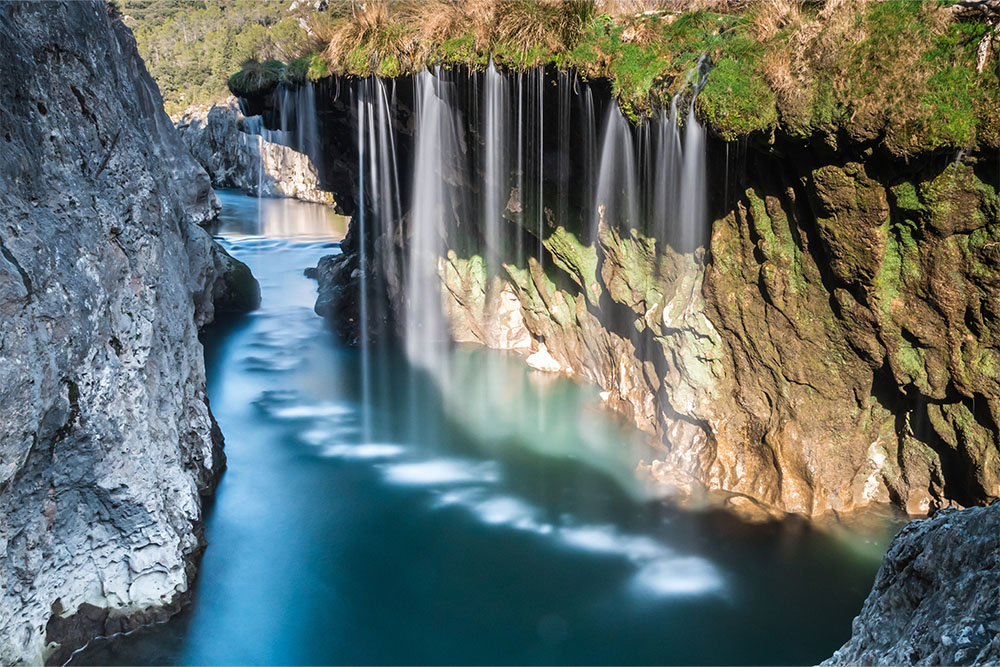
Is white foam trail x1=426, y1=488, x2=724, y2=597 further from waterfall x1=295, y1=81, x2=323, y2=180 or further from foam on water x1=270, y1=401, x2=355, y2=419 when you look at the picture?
waterfall x1=295, y1=81, x2=323, y2=180

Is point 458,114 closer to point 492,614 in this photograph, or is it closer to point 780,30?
point 780,30

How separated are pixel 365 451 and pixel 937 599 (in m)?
12.2

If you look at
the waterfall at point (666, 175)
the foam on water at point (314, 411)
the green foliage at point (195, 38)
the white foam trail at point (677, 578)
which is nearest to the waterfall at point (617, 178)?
the waterfall at point (666, 175)

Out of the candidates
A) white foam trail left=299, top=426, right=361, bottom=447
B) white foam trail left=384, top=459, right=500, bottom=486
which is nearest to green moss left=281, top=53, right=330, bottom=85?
white foam trail left=299, top=426, right=361, bottom=447

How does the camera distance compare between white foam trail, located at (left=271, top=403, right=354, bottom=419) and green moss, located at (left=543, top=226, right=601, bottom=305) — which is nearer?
green moss, located at (left=543, top=226, right=601, bottom=305)

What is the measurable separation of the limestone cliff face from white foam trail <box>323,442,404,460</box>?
3.36 metres

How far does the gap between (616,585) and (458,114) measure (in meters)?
9.90

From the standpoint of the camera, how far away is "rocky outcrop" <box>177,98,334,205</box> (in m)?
51.3

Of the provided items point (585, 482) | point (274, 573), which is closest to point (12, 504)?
point (274, 573)

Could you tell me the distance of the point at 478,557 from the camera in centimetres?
1107

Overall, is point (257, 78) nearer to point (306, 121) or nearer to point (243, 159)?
point (306, 121)

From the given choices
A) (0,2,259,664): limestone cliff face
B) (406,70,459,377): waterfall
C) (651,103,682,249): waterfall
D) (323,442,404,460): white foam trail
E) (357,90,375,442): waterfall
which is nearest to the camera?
(0,2,259,664): limestone cliff face

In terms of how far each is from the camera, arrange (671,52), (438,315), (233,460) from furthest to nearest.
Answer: (438,315)
(233,460)
(671,52)

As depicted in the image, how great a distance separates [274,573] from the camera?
10750 mm
